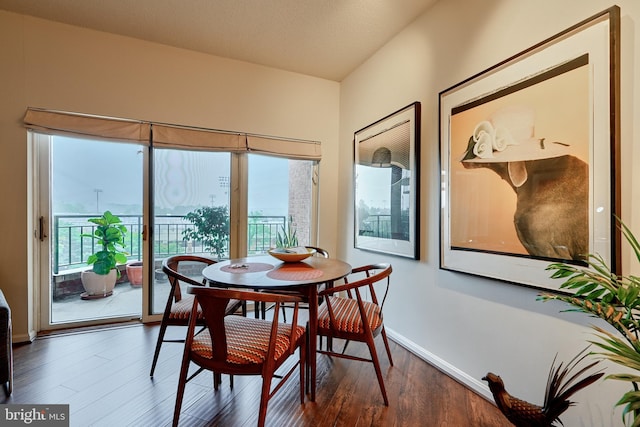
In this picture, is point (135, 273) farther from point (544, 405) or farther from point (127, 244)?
A: point (544, 405)

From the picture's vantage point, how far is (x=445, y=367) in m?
2.19

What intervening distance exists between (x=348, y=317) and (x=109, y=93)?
121 inches

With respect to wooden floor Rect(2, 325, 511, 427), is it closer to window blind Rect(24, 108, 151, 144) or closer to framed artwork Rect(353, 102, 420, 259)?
framed artwork Rect(353, 102, 420, 259)

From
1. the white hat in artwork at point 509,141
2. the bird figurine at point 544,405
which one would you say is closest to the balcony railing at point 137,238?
the white hat in artwork at point 509,141

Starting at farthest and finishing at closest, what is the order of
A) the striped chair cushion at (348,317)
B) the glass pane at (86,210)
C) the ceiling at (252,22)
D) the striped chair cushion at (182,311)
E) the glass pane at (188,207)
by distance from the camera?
the glass pane at (188,207) < the glass pane at (86,210) < the ceiling at (252,22) < the striped chair cushion at (182,311) < the striped chair cushion at (348,317)

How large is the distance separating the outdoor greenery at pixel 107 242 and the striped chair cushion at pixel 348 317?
2396 mm

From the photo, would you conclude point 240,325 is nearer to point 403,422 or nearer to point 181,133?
point 403,422

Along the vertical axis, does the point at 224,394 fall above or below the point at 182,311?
below

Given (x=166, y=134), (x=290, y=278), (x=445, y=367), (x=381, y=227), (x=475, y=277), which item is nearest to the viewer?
(x=290, y=278)

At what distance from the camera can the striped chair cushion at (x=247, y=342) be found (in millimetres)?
1489

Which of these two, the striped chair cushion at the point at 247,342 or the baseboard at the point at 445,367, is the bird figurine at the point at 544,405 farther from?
the striped chair cushion at the point at 247,342

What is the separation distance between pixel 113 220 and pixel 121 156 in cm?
68

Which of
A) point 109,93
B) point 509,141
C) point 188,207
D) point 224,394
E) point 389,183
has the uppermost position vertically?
point 109,93

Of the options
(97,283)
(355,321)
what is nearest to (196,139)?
(97,283)
